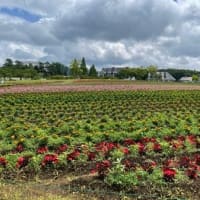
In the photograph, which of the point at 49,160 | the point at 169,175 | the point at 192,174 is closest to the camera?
the point at 169,175

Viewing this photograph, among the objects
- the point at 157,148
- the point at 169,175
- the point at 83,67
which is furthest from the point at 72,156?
the point at 83,67

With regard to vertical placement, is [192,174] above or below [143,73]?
above

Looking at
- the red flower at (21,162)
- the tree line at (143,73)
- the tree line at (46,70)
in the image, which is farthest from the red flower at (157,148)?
the tree line at (143,73)

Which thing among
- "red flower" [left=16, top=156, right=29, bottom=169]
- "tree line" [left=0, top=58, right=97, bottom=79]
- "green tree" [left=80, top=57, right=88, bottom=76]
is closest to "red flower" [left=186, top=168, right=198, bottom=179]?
"red flower" [left=16, top=156, right=29, bottom=169]

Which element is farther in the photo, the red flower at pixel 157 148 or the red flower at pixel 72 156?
the red flower at pixel 157 148

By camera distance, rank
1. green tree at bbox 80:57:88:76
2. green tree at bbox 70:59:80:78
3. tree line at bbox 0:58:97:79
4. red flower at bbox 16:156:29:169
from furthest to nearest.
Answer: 1. green tree at bbox 80:57:88:76
2. green tree at bbox 70:59:80:78
3. tree line at bbox 0:58:97:79
4. red flower at bbox 16:156:29:169

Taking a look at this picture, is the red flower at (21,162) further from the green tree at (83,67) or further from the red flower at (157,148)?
the green tree at (83,67)

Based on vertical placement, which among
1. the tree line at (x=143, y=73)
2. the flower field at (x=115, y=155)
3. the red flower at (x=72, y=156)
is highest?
the red flower at (x=72, y=156)

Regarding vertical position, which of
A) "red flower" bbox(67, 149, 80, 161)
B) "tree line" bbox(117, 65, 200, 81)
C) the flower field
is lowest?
"tree line" bbox(117, 65, 200, 81)

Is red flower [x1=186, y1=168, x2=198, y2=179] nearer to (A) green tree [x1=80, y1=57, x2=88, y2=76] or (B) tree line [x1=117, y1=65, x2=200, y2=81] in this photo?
(A) green tree [x1=80, y1=57, x2=88, y2=76]

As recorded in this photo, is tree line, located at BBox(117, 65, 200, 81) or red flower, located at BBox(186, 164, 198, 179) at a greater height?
red flower, located at BBox(186, 164, 198, 179)

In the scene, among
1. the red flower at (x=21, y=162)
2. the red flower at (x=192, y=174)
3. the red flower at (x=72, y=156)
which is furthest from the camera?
the red flower at (x=72, y=156)

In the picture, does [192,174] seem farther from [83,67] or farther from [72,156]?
[83,67]

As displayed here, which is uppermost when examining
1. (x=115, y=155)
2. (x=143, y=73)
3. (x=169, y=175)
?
(x=169, y=175)
